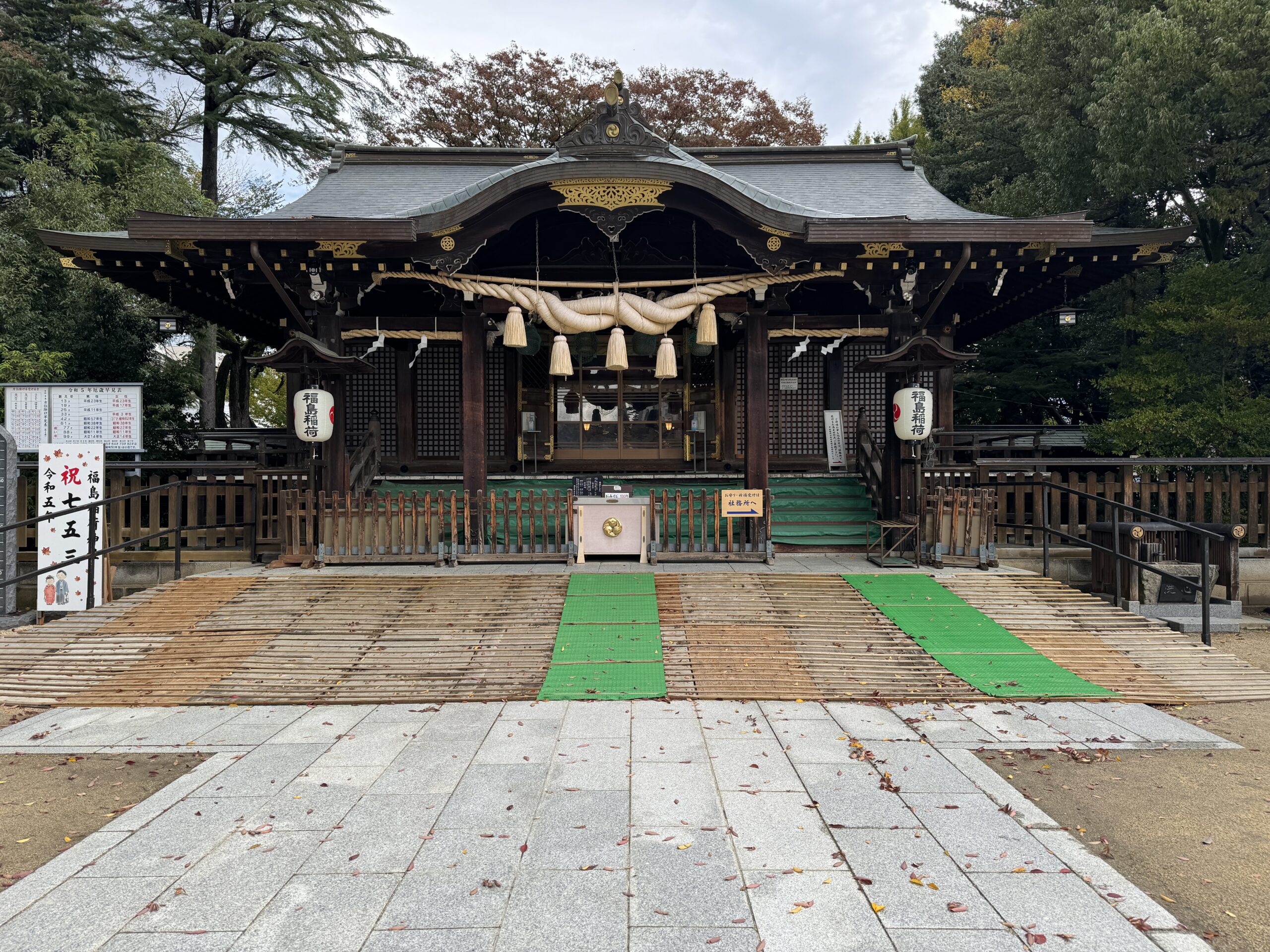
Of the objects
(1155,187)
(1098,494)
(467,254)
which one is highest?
(1155,187)

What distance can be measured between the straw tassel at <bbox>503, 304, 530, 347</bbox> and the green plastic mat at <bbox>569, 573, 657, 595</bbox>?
333 cm

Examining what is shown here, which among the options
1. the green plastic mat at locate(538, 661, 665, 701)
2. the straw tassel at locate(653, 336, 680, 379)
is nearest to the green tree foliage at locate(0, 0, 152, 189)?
the straw tassel at locate(653, 336, 680, 379)

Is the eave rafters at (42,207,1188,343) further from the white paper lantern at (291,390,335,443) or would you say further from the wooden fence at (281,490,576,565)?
the wooden fence at (281,490,576,565)

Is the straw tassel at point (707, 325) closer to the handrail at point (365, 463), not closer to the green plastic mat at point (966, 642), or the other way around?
the green plastic mat at point (966, 642)

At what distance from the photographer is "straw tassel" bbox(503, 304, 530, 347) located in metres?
9.00

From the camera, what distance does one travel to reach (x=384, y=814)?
3512 millimetres

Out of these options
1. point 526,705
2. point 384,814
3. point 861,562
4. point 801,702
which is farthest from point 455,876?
point 861,562

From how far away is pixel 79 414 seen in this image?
8711mm

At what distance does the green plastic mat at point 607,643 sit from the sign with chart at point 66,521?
6201 mm

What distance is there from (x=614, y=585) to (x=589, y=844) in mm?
4601

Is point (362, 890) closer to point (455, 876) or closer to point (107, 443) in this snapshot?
point (455, 876)

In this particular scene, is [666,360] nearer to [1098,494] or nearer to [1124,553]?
[1124,553]

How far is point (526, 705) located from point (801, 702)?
7.10 feet

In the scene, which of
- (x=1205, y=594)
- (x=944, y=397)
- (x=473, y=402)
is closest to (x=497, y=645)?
(x=473, y=402)
